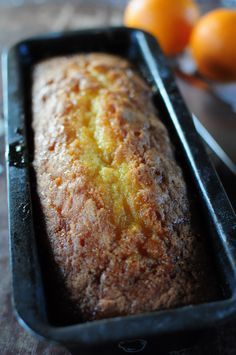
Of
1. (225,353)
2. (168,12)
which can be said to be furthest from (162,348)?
(168,12)

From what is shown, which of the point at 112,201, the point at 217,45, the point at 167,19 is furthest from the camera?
the point at 167,19

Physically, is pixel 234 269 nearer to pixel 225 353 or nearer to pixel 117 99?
pixel 225 353

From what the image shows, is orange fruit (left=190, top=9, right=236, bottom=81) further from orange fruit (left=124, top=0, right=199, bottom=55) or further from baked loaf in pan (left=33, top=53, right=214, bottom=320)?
baked loaf in pan (left=33, top=53, right=214, bottom=320)

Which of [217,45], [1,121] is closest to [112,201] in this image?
[1,121]

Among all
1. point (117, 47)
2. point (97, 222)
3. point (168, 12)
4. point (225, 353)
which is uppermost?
point (168, 12)

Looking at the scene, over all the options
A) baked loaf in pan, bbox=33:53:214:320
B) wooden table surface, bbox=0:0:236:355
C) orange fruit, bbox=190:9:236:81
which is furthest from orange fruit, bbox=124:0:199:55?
baked loaf in pan, bbox=33:53:214:320

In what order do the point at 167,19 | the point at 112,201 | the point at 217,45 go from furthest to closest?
1. the point at 167,19
2. the point at 217,45
3. the point at 112,201

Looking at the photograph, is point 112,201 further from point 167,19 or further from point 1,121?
point 167,19

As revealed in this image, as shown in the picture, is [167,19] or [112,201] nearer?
[112,201]
